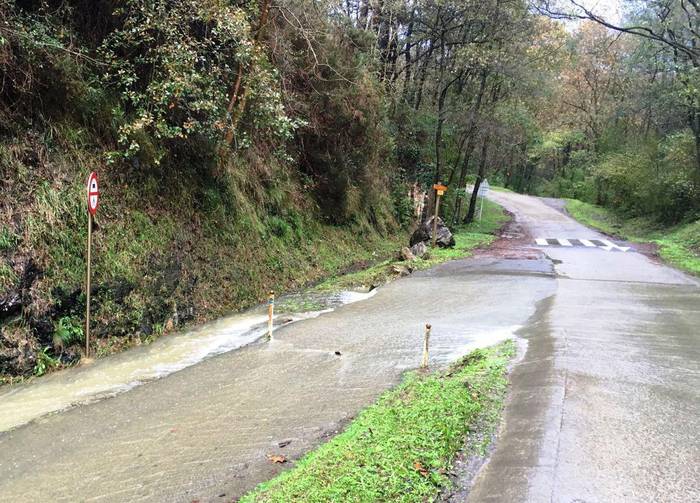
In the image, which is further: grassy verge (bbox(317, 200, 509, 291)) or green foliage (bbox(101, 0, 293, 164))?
grassy verge (bbox(317, 200, 509, 291))

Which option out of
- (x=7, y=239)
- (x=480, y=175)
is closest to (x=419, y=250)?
(x=480, y=175)

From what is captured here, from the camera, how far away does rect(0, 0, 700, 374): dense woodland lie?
8289mm

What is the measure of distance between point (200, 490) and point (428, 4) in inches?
931

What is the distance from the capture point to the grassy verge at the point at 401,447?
12.6 feet

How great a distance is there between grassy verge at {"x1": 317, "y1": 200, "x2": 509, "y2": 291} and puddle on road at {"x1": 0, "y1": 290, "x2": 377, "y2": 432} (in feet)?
8.35

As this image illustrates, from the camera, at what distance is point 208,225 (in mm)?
12008

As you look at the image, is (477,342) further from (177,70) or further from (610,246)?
(610,246)

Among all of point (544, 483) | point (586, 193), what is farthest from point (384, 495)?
point (586, 193)

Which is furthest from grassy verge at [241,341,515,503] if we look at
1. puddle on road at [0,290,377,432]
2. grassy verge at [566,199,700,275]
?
grassy verge at [566,199,700,275]

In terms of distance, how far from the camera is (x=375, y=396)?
6.38 metres

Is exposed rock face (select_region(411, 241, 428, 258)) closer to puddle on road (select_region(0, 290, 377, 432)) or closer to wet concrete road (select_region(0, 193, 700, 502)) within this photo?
puddle on road (select_region(0, 290, 377, 432))

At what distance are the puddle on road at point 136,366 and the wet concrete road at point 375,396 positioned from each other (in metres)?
0.34

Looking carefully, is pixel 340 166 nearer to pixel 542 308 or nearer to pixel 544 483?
pixel 542 308

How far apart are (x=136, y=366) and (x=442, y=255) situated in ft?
43.2
